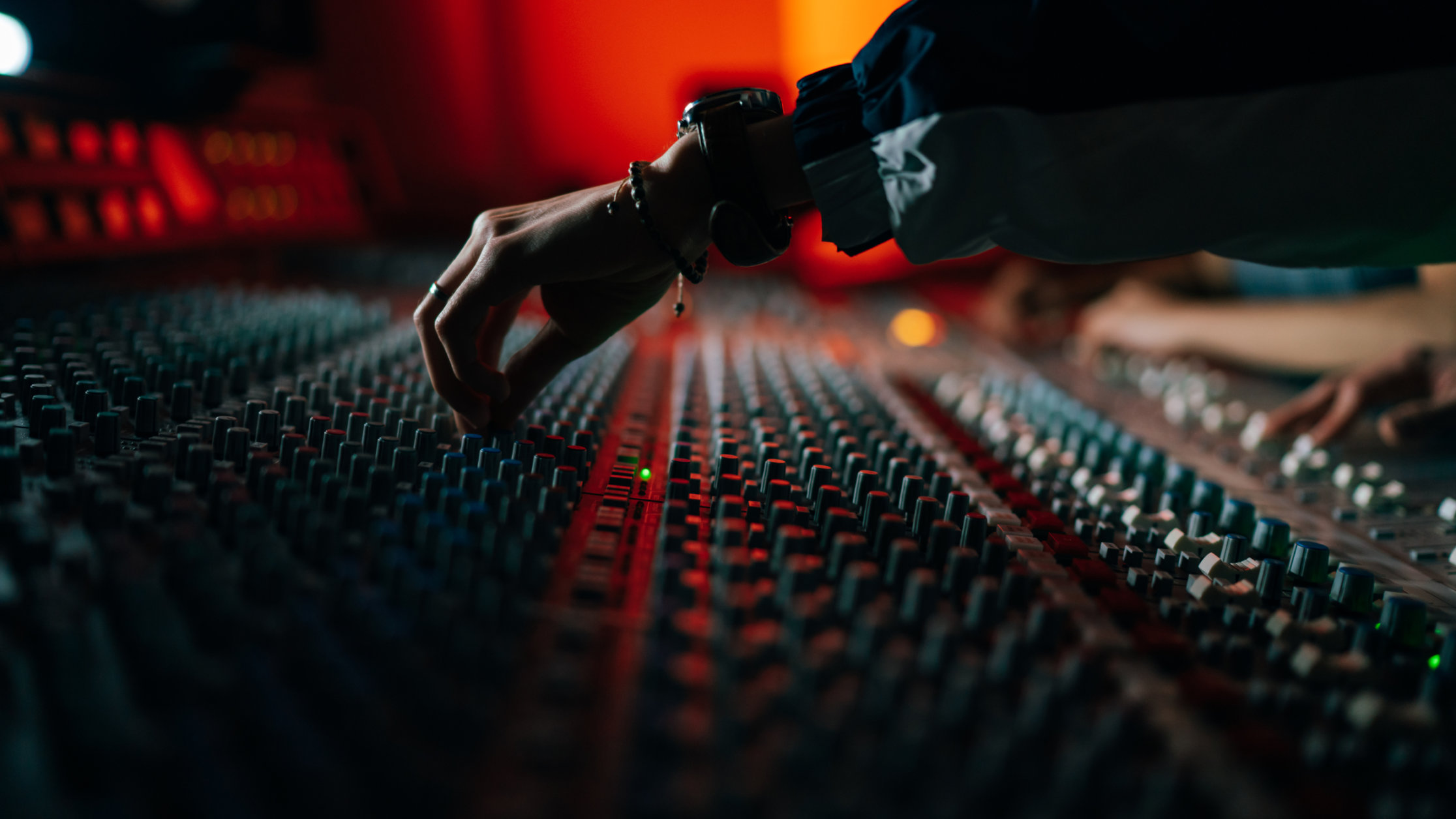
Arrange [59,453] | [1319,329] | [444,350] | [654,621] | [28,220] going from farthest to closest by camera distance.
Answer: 1. [1319,329]
2. [28,220]
3. [444,350]
4. [59,453]
5. [654,621]

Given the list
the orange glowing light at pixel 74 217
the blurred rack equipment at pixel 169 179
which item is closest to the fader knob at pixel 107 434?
the blurred rack equipment at pixel 169 179

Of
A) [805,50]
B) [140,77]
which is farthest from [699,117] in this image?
[805,50]

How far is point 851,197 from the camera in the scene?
2.68ft

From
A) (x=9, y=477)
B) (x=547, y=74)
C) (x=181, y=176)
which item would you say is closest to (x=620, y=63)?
(x=547, y=74)

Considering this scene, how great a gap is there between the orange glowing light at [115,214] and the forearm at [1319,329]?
8.29 ft

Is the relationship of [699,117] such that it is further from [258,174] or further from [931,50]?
[258,174]

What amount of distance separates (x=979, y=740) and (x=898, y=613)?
0.15 meters

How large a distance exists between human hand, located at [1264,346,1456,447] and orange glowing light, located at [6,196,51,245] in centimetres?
234

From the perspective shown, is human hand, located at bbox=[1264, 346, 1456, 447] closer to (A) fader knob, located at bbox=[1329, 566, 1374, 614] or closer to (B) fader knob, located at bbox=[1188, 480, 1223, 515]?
(B) fader knob, located at bbox=[1188, 480, 1223, 515]

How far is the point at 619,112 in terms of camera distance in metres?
3.77

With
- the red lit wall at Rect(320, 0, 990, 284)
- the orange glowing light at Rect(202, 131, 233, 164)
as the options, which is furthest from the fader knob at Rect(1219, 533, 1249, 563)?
the red lit wall at Rect(320, 0, 990, 284)

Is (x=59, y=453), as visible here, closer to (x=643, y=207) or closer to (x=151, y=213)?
(x=643, y=207)

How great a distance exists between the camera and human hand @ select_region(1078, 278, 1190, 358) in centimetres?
199

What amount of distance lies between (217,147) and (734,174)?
2.15m
